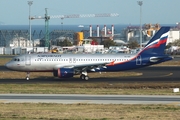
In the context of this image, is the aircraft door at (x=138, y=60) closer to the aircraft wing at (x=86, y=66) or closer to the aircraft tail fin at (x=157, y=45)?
the aircraft tail fin at (x=157, y=45)

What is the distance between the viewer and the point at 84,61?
56125 mm

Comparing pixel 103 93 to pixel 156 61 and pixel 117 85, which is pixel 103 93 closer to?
pixel 117 85

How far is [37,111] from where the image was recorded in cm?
2717

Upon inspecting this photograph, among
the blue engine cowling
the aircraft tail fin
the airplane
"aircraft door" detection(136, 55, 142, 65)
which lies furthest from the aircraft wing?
the aircraft tail fin

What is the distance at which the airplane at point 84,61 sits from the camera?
54.7 meters

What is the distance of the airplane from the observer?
179 feet

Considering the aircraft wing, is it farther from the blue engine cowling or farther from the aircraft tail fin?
the aircraft tail fin

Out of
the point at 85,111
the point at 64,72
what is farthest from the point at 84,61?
the point at 85,111

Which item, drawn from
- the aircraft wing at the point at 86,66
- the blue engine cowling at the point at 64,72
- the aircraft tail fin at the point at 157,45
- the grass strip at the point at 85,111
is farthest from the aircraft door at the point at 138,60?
the grass strip at the point at 85,111

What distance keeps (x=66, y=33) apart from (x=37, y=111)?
161 m

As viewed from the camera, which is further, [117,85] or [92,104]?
[117,85]

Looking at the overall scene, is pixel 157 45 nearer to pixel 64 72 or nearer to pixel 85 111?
pixel 64 72

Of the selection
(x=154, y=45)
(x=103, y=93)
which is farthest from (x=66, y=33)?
(x=103, y=93)

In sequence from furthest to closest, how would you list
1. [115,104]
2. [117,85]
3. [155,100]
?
[117,85], [155,100], [115,104]
